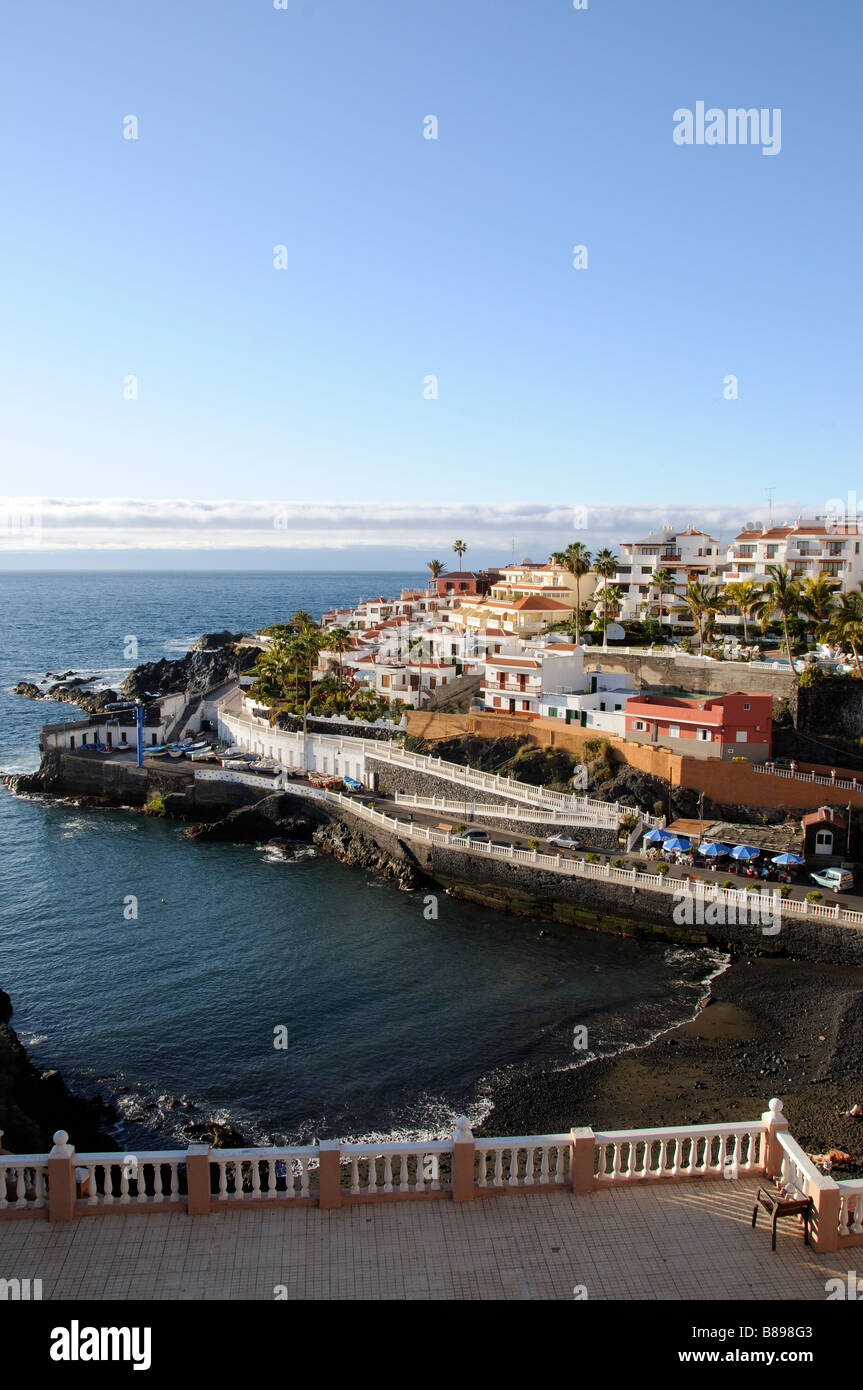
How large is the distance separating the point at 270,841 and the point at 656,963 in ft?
76.3

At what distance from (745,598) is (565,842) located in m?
26.9

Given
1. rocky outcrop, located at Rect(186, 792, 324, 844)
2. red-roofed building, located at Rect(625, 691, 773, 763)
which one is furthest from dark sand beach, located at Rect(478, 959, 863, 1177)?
rocky outcrop, located at Rect(186, 792, 324, 844)

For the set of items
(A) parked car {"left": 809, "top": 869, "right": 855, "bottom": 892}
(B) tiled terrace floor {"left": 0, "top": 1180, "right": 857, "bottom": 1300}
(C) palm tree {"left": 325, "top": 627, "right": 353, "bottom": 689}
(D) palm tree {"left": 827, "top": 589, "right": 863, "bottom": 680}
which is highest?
(D) palm tree {"left": 827, "top": 589, "right": 863, "bottom": 680}

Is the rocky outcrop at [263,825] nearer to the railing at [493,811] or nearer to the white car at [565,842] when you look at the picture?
the railing at [493,811]

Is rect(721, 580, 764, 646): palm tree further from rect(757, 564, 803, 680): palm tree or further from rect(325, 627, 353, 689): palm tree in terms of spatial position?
rect(325, 627, 353, 689): palm tree

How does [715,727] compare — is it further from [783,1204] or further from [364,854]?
[783,1204]

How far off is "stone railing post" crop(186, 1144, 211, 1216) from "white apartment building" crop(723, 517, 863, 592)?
64257 mm

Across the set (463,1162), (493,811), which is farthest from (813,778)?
(463,1162)

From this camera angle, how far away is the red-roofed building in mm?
46562

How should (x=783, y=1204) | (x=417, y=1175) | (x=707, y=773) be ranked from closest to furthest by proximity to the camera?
(x=783, y=1204) < (x=417, y=1175) < (x=707, y=773)

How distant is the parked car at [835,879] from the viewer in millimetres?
36719

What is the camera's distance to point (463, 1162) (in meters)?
11.6
